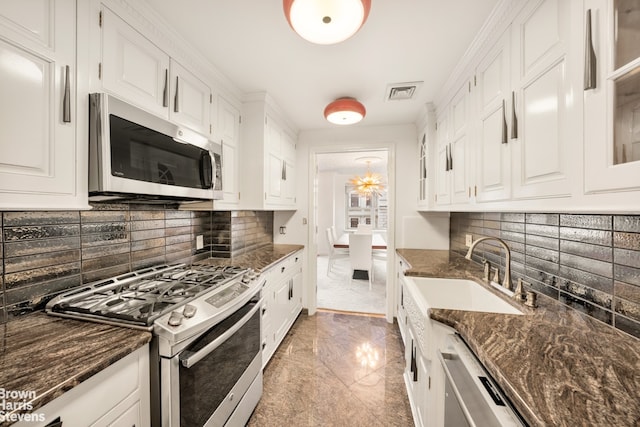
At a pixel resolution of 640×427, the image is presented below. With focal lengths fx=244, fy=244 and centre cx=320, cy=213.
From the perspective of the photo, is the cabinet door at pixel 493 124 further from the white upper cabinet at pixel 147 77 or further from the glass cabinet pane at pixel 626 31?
the white upper cabinet at pixel 147 77

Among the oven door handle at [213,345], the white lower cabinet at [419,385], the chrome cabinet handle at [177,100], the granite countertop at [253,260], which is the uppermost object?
the chrome cabinet handle at [177,100]

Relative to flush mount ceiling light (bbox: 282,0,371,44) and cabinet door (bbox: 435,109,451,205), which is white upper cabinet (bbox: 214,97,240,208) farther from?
cabinet door (bbox: 435,109,451,205)

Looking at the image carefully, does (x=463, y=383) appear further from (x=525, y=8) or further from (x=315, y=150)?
(x=315, y=150)

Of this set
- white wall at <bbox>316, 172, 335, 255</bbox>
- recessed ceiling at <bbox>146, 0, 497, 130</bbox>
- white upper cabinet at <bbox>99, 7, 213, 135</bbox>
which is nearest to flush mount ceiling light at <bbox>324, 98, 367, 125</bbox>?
recessed ceiling at <bbox>146, 0, 497, 130</bbox>

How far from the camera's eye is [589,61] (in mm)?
688

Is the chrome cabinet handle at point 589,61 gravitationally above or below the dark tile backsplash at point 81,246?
above

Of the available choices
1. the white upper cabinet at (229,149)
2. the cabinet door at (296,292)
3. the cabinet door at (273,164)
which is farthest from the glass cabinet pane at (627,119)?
the cabinet door at (296,292)

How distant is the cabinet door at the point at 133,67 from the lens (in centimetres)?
108

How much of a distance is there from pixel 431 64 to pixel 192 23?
1549 millimetres

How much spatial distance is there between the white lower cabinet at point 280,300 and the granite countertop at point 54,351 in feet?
3.45

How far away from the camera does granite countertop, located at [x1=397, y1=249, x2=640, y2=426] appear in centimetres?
52

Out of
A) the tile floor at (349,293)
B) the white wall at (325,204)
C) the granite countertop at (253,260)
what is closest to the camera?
the granite countertop at (253,260)

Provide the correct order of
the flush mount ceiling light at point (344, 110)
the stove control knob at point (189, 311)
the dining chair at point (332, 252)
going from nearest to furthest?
1. the stove control knob at point (189, 311)
2. the flush mount ceiling light at point (344, 110)
3. the dining chair at point (332, 252)

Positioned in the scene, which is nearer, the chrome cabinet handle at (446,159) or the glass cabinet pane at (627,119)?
the glass cabinet pane at (627,119)
